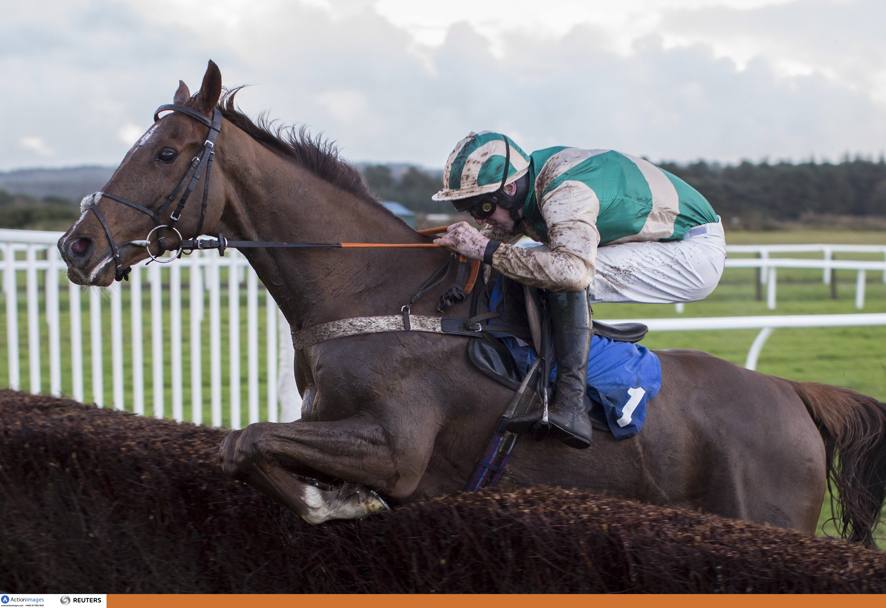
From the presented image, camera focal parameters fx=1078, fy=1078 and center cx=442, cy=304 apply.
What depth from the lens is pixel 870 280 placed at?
20.9 meters

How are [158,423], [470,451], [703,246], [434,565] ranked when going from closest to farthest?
[434,565], [470,451], [703,246], [158,423]

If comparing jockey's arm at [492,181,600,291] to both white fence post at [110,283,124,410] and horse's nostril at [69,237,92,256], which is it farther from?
white fence post at [110,283,124,410]

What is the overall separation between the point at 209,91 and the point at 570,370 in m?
1.32

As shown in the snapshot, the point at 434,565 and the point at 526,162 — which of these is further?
the point at 526,162

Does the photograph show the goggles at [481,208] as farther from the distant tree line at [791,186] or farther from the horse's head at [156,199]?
the distant tree line at [791,186]

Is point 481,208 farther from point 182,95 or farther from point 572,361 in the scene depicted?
point 182,95

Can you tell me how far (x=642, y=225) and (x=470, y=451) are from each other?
870mm

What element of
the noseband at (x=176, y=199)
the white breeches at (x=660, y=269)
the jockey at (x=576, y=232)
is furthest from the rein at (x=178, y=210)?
the white breeches at (x=660, y=269)

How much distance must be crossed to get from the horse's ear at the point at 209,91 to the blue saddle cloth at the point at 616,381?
3.29 feet

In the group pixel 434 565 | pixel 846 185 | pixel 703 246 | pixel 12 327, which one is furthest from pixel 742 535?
pixel 846 185

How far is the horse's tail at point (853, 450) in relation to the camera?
11.8 ft

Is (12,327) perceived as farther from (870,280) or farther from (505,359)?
(870,280)

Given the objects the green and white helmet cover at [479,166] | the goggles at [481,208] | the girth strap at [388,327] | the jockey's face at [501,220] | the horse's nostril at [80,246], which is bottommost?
the girth strap at [388,327]

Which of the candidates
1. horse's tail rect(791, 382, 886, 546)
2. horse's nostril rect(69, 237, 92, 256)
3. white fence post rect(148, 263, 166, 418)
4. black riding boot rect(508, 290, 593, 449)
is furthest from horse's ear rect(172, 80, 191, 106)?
white fence post rect(148, 263, 166, 418)
